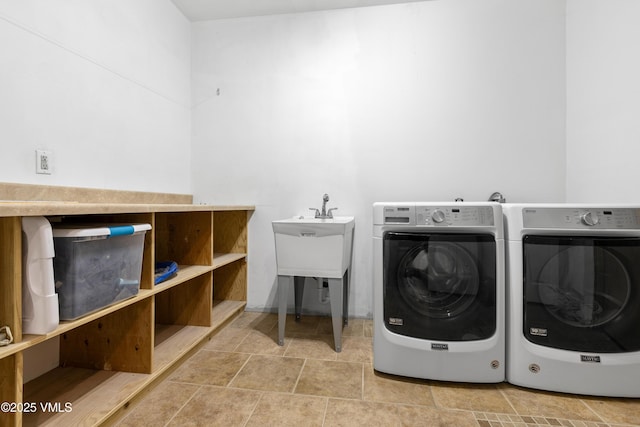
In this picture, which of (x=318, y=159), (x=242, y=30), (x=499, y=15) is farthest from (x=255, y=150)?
(x=499, y=15)

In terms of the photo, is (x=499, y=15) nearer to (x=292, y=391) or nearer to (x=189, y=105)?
(x=189, y=105)

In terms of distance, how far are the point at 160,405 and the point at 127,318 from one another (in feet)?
1.29

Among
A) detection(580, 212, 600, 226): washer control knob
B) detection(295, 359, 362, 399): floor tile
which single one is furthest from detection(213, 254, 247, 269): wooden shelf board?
detection(580, 212, 600, 226): washer control knob

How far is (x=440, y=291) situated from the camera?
1458 millimetres

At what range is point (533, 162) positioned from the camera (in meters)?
2.14

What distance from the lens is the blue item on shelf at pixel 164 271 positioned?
1.49 meters

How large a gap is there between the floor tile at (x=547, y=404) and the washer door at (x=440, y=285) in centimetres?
27

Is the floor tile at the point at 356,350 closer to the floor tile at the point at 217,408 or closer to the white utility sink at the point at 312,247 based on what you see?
the white utility sink at the point at 312,247

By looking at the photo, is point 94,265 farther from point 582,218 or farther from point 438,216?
point 582,218

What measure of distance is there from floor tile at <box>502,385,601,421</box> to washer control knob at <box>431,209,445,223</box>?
32.6 inches

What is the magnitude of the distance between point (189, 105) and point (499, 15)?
7.93ft

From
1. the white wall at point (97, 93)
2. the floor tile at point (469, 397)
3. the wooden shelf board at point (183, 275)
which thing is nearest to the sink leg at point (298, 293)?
the wooden shelf board at point (183, 275)

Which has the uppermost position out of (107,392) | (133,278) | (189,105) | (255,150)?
(189,105)

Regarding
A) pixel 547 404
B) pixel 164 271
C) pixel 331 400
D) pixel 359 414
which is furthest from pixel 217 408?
pixel 547 404
